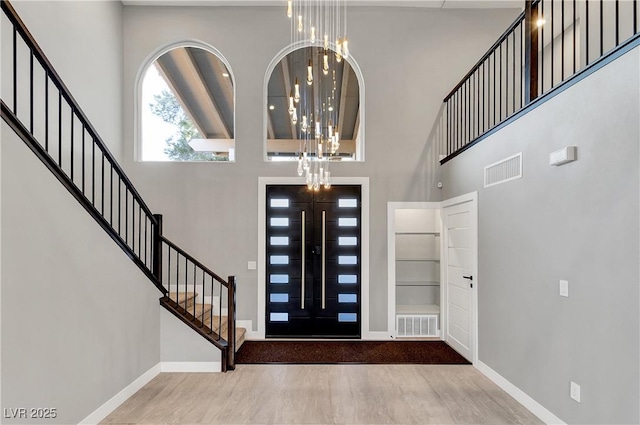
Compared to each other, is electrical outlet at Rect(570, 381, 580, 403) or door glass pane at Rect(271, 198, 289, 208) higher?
door glass pane at Rect(271, 198, 289, 208)

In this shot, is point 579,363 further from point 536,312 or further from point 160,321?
point 160,321

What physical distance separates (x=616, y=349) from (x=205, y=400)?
337 cm

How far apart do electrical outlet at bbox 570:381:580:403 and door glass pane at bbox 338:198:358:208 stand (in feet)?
12.2

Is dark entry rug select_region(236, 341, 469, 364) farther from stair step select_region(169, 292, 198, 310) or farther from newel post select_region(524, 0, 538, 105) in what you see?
newel post select_region(524, 0, 538, 105)

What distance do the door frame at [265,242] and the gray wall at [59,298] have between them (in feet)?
5.75

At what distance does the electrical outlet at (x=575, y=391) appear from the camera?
2.87 metres

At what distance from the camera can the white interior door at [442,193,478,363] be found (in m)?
4.70

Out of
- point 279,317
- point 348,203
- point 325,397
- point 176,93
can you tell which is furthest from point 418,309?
point 176,93

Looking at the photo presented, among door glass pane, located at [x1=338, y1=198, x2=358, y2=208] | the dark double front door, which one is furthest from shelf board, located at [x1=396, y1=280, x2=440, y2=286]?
door glass pane, located at [x1=338, y1=198, x2=358, y2=208]

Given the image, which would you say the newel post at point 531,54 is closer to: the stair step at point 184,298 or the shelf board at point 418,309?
the shelf board at point 418,309

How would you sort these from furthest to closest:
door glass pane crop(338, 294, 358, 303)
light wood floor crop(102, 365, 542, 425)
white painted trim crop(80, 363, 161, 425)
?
1. door glass pane crop(338, 294, 358, 303)
2. light wood floor crop(102, 365, 542, 425)
3. white painted trim crop(80, 363, 161, 425)

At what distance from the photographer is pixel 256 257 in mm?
5969

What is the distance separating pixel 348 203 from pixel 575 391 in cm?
380

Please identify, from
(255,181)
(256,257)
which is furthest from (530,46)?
(256,257)
